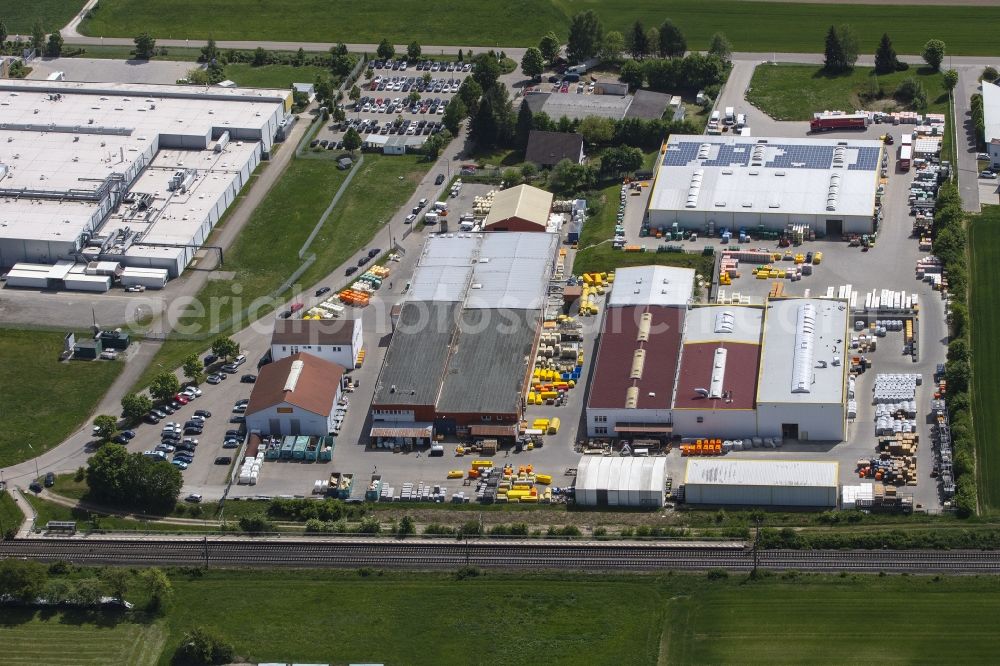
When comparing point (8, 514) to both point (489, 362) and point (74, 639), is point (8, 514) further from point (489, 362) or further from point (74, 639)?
point (489, 362)

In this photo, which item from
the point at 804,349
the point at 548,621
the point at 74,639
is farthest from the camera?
the point at 804,349

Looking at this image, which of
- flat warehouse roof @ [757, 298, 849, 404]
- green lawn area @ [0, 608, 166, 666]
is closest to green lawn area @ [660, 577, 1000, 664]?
flat warehouse roof @ [757, 298, 849, 404]

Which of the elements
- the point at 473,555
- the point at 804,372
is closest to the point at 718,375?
the point at 804,372

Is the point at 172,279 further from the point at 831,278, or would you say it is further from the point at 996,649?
the point at 996,649

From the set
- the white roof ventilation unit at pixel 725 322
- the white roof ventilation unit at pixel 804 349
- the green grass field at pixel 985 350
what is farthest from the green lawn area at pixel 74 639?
the green grass field at pixel 985 350

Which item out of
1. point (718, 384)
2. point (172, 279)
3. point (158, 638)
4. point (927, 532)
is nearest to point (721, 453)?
point (718, 384)
